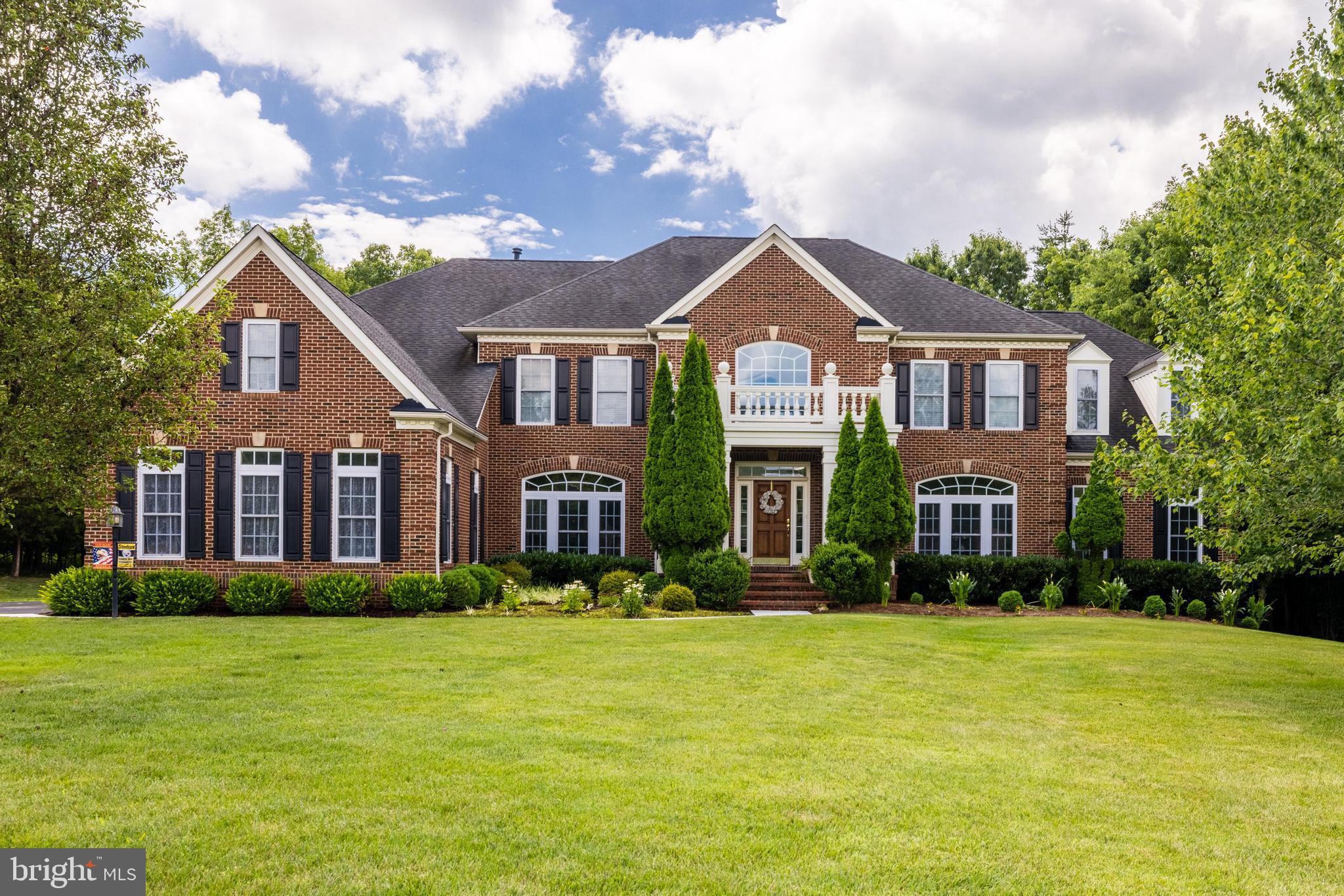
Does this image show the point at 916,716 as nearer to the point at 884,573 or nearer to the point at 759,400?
the point at 884,573

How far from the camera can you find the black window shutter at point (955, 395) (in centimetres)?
2331

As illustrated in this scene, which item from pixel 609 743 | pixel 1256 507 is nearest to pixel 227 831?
pixel 609 743

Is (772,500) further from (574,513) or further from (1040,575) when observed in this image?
(1040,575)

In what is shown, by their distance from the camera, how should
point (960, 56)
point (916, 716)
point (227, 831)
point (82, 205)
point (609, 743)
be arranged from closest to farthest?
point (227, 831), point (609, 743), point (916, 716), point (82, 205), point (960, 56)

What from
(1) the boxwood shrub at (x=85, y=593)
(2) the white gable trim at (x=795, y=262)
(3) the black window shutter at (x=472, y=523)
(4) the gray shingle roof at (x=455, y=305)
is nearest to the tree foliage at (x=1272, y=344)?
(2) the white gable trim at (x=795, y=262)

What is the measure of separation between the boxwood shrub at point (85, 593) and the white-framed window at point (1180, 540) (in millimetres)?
23178

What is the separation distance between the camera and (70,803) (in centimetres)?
590

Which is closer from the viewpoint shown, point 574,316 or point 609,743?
point 609,743

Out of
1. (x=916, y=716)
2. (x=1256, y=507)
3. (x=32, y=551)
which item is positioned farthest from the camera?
(x=32, y=551)

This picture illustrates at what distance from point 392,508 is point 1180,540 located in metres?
18.8

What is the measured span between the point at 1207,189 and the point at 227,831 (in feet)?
59.3

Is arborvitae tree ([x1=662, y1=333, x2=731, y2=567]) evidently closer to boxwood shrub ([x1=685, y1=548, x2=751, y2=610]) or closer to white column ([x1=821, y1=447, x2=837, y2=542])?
boxwood shrub ([x1=685, y1=548, x2=751, y2=610])

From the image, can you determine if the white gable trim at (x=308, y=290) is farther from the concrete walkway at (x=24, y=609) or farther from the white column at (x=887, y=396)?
the white column at (x=887, y=396)

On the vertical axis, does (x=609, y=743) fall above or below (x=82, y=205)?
below
